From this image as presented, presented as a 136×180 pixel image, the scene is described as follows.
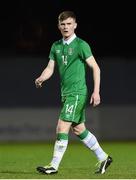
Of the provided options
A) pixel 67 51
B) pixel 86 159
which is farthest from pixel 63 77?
pixel 86 159

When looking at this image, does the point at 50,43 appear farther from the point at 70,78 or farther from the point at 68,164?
the point at 70,78

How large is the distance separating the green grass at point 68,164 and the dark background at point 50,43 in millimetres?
3334

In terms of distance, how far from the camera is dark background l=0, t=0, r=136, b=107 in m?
22.0

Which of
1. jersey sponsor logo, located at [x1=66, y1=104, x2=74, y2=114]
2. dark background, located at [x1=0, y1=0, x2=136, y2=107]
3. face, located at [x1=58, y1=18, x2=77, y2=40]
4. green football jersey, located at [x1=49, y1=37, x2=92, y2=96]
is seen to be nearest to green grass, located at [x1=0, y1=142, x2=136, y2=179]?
jersey sponsor logo, located at [x1=66, y1=104, x2=74, y2=114]

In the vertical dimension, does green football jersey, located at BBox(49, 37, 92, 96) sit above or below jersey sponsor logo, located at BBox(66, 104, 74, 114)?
above

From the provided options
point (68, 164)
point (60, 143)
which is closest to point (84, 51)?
point (60, 143)

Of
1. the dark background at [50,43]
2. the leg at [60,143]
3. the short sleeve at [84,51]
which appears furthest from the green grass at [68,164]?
the dark background at [50,43]

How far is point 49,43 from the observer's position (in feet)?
79.5

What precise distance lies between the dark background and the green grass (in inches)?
131

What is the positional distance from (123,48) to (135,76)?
1.80 meters

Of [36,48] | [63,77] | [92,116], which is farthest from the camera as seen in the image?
[36,48]

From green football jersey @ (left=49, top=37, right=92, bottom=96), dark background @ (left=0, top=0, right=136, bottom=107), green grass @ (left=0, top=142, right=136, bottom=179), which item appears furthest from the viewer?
dark background @ (left=0, top=0, right=136, bottom=107)

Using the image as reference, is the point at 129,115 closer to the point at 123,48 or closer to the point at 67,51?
the point at 123,48

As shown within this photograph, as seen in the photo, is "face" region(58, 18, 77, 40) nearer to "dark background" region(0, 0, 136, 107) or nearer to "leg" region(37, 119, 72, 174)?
"leg" region(37, 119, 72, 174)
